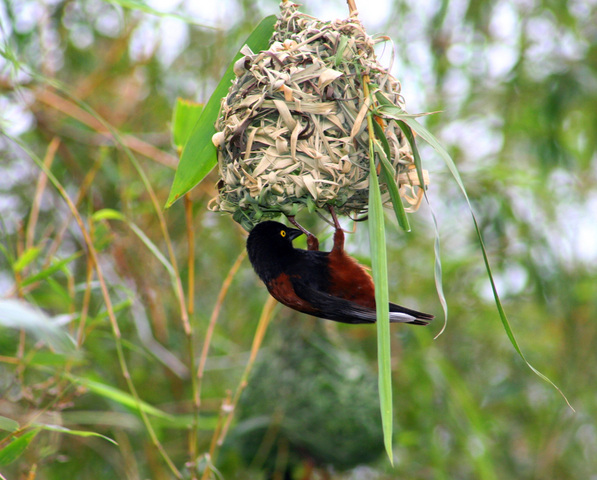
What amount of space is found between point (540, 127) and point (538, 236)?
84 cm

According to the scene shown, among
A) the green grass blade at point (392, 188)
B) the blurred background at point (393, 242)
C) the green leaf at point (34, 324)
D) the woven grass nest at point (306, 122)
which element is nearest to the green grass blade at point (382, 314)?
the green grass blade at point (392, 188)

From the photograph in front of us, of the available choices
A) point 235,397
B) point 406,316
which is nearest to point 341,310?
point 406,316

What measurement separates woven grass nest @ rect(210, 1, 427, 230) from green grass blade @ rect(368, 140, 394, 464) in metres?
0.29

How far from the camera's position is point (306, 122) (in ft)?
5.34

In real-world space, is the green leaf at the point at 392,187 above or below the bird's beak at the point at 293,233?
above

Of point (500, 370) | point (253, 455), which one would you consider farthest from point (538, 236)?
point (253, 455)

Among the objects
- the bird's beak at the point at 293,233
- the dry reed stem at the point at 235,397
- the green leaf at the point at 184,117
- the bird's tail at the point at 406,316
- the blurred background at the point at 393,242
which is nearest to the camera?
the bird's tail at the point at 406,316

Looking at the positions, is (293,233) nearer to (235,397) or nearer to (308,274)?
(308,274)

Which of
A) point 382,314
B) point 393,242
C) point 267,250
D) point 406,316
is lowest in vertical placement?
point 393,242

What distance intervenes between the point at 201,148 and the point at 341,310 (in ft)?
1.95

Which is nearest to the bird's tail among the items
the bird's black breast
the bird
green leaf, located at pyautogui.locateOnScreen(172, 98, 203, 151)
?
the bird

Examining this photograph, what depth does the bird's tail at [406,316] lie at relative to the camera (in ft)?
5.69

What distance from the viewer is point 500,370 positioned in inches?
222

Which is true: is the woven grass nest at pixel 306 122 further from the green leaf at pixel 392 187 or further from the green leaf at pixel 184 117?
the green leaf at pixel 184 117
